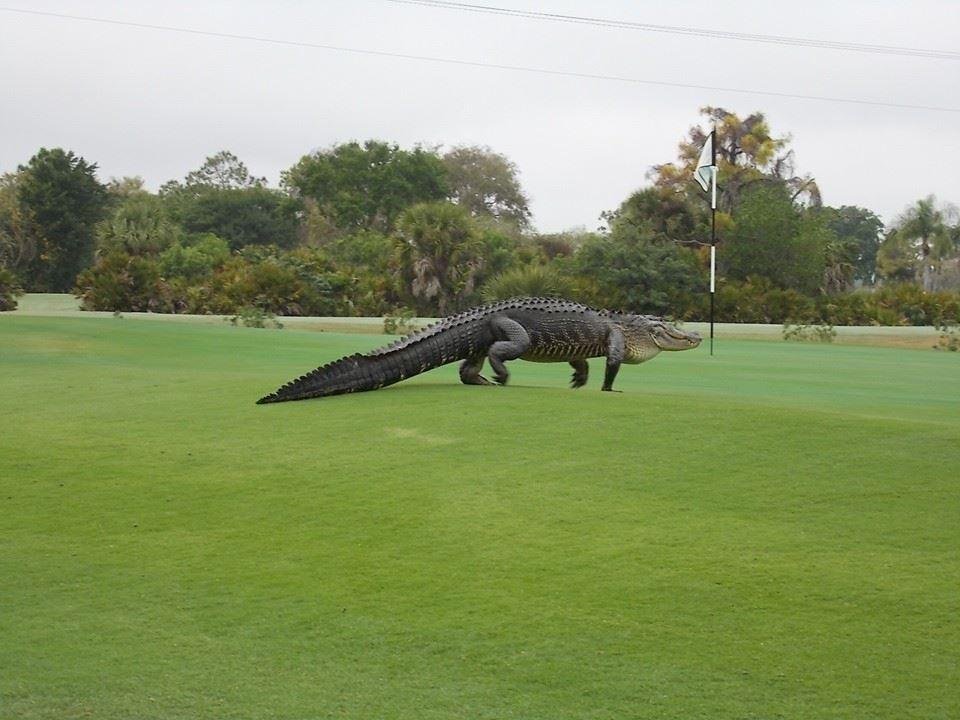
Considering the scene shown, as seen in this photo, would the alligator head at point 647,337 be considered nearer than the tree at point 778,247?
Yes

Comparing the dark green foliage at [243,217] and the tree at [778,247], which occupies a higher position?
the dark green foliage at [243,217]

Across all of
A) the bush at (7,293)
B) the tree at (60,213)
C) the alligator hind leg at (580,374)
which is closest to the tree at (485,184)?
the tree at (60,213)

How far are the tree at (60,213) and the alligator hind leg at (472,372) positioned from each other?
5504 cm

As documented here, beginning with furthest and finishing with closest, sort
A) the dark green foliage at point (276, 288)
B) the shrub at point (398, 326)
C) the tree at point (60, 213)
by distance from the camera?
the tree at point (60, 213)
the dark green foliage at point (276, 288)
the shrub at point (398, 326)

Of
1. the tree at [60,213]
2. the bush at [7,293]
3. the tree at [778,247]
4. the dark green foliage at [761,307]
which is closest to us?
the bush at [7,293]

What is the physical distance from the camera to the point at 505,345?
12.7m

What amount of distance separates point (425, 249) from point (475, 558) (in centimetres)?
4003

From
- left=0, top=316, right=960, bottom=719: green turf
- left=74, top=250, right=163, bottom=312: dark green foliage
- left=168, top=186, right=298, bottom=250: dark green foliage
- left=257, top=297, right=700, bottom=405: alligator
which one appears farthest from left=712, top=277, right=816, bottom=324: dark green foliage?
left=0, top=316, right=960, bottom=719: green turf

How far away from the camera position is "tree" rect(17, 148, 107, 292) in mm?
63625

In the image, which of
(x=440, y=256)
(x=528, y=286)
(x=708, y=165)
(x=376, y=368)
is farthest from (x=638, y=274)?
(x=376, y=368)

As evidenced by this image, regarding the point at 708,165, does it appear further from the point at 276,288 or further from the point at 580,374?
the point at 276,288

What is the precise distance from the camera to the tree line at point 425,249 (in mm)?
45719

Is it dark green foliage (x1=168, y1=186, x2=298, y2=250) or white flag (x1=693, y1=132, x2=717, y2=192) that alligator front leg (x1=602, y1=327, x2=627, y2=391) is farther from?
dark green foliage (x1=168, y1=186, x2=298, y2=250)

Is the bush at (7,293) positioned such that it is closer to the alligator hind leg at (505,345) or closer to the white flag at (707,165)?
the white flag at (707,165)
